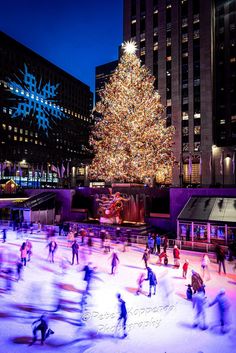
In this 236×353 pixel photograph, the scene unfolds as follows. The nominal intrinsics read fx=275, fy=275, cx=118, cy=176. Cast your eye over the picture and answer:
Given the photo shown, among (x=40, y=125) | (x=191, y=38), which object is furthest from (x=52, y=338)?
(x=40, y=125)

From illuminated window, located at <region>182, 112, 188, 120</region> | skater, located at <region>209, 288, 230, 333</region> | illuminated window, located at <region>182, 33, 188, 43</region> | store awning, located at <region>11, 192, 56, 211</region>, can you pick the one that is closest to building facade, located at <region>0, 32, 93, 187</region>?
illuminated window, located at <region>182, 112, 188, 120</region>

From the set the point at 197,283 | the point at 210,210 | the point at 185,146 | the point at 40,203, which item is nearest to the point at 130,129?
the point at 210,210

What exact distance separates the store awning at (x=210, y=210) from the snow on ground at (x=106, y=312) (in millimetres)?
4925

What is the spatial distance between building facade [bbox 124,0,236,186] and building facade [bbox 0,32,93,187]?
2824cm

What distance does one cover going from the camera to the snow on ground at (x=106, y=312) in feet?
25.8

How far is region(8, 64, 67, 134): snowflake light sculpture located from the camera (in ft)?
277

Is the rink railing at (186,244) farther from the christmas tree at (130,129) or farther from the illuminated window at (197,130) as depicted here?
the illuminated window at (197,130)

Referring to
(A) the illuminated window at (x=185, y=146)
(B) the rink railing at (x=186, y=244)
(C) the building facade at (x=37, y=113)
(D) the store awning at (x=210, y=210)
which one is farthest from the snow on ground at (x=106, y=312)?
(C) the building facade at (x=37, y=113)

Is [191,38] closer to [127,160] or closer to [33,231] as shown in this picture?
[127,160]

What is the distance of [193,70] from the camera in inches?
1891

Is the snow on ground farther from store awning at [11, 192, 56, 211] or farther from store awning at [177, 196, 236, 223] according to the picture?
store awning at [11, 192, 56, 211]

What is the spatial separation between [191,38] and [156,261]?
44.9 metres

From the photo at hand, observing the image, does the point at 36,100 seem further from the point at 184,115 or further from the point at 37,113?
the point at 184,115

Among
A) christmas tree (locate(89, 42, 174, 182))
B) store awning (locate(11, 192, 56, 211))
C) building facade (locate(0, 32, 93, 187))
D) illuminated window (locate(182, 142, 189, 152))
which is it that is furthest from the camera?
building facade (locate(0, 32, 93, 187))
